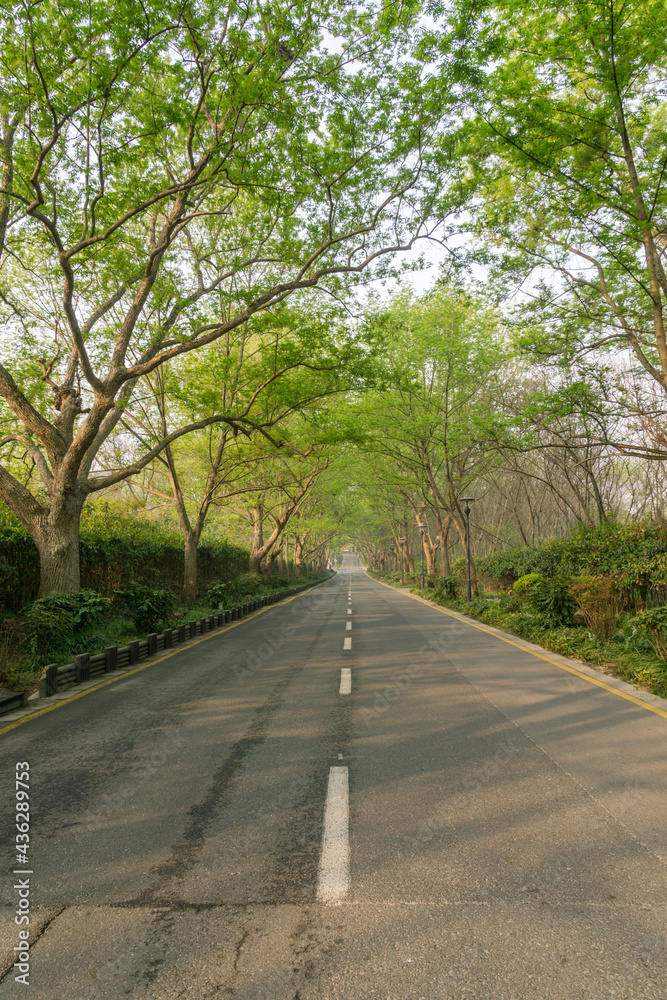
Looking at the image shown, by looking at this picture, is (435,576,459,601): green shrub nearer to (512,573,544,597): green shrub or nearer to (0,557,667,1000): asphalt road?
(512,573,544,597): green shrub

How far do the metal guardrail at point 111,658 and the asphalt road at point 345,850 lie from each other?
48.4 inches

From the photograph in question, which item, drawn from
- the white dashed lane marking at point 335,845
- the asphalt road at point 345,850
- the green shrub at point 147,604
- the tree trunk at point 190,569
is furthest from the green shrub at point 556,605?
the tree trunk at point 190,569

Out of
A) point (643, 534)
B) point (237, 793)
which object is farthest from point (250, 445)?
point (237, 793)

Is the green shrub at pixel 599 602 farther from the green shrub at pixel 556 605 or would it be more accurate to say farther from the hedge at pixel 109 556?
the hedge at pixel 109 556

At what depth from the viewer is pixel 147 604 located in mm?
12766

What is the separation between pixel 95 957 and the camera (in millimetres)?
2441

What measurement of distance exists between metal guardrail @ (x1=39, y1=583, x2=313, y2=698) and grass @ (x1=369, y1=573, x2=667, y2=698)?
8408mm

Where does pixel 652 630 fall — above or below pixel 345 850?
above

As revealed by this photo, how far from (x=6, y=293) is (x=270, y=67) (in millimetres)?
10315

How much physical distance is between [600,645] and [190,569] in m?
14.7

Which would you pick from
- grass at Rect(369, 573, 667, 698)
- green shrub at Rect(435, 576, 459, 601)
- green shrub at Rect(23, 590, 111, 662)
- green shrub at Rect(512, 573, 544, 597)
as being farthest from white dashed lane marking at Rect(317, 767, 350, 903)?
green shrub at Rect(435, 576, 459, 601)

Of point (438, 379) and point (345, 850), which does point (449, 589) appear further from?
point (345, 850)

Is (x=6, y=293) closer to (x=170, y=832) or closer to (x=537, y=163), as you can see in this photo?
(x=537, y=163)

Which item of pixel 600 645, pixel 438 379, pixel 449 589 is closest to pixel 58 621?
pixel 600 645
